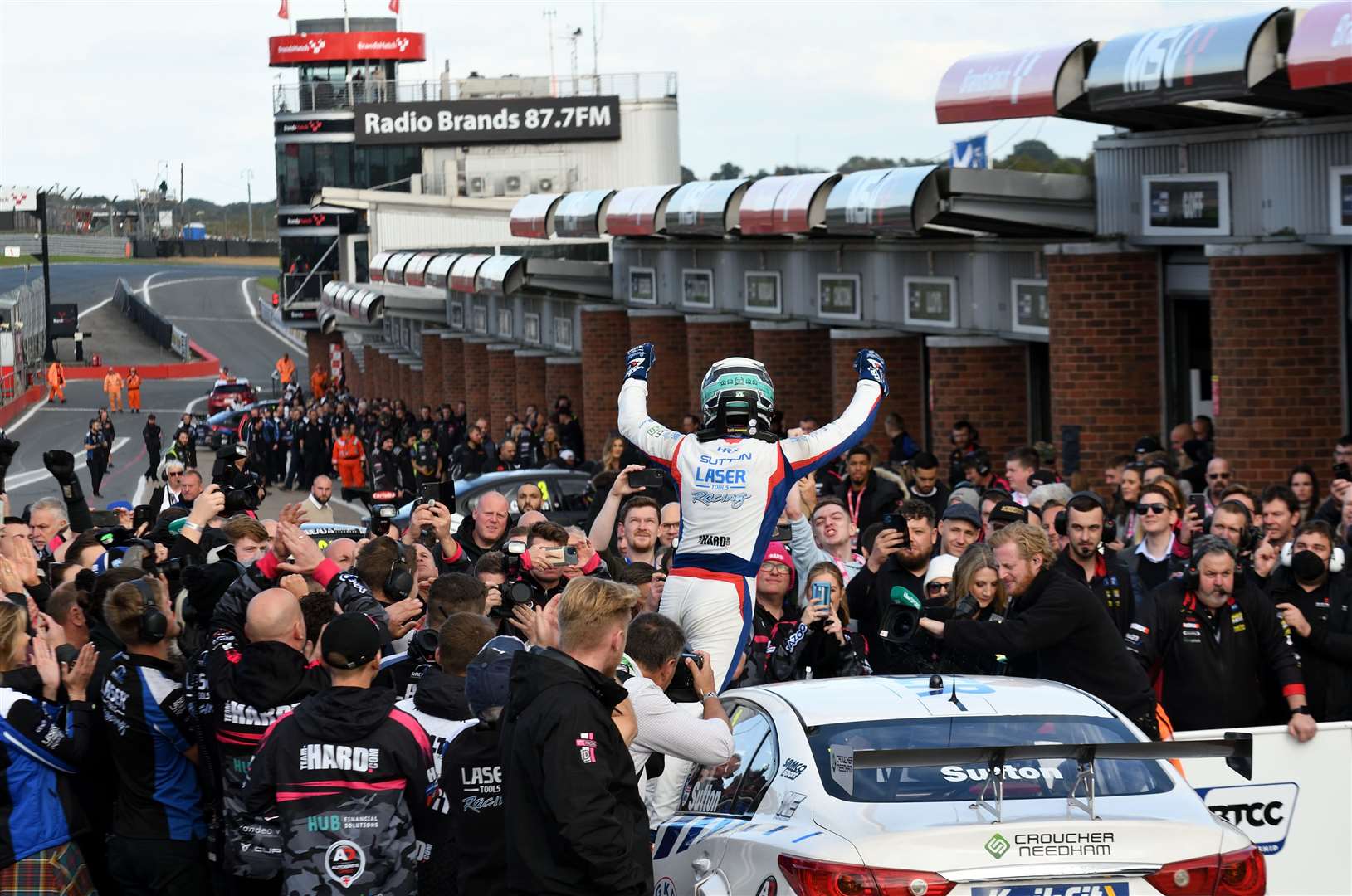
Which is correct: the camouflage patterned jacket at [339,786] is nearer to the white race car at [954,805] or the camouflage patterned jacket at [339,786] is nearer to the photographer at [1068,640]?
the white race car at [954,805]

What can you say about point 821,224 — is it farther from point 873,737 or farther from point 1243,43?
point 873,737

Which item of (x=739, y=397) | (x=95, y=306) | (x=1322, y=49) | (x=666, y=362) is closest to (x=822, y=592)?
(x=739, y=397)

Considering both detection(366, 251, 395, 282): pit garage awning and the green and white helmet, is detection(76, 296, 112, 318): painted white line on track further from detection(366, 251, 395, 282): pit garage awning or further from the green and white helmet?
→ the green and white helmet

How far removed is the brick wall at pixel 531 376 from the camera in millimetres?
39094

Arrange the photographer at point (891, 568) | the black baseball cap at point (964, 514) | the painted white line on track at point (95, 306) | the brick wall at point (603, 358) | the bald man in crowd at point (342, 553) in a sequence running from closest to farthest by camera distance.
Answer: the photographer at point (891, 568) → the bald man in crowd at point (342, 553) → the black baseball cap at point (964, 514) → the brick wall at point (603, 358) → the painted white line on track at point (95, 306)

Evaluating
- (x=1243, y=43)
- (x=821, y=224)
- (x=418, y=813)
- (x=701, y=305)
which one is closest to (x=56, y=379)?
(x=701, y=305)

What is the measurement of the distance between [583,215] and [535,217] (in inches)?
84.2

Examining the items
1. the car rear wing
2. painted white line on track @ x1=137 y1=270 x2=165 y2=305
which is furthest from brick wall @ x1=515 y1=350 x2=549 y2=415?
painted white line on track @ x1=137 y1=270 x2=165 y2=305

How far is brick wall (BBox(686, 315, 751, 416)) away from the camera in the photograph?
2812 centimetres

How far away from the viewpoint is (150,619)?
701 cm

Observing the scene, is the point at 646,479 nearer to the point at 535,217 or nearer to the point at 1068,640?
the point at 1068,640

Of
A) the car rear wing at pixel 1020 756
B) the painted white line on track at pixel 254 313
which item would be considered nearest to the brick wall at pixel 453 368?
the car rear wing at pixel 1020 756

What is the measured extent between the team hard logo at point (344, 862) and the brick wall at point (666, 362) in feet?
78.9

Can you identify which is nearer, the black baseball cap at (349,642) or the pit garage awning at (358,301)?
the black baseball cap at (349,642)
